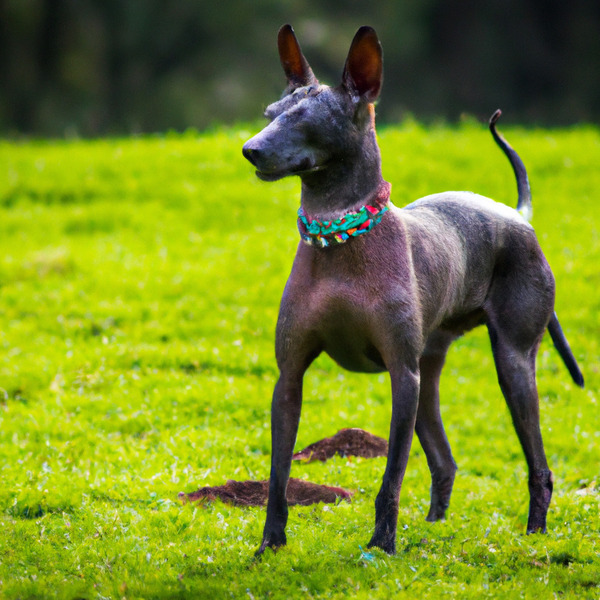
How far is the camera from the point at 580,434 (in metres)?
9.17

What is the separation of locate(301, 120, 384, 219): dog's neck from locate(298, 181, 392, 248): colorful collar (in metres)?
0.04

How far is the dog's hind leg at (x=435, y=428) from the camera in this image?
21.6ft

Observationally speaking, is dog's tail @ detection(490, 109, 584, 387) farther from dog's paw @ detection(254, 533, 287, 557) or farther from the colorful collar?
dog's paw @ detection(254, 533, 287, 557)

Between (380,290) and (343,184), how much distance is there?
63cm

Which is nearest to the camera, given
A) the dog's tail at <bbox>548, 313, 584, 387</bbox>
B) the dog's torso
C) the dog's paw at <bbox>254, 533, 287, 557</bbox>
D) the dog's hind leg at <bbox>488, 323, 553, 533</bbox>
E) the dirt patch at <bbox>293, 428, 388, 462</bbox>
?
the dog's torso

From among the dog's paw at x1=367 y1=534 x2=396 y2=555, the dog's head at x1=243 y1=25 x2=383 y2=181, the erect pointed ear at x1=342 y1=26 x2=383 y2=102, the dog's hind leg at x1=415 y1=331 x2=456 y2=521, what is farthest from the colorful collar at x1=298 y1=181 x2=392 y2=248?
the dog's paw at x1=367 y1=534 x2=396 y2=555

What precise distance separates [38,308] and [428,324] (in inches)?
299

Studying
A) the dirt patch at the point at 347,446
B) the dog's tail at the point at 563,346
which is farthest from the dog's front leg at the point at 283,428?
the dirt patch at the point at 347,446

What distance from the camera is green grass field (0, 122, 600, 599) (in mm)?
5648

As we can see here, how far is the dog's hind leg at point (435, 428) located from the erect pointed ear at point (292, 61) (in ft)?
6.48

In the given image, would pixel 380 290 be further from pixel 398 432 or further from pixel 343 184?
pixel 398 432

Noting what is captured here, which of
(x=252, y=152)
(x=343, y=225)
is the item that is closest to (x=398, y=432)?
(x=343, y=225)

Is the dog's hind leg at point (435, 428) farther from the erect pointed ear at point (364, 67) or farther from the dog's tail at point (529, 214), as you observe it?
the erect pointed ear at point (364, 67)

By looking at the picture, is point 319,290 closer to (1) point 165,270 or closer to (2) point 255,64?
(1) point 165,270
